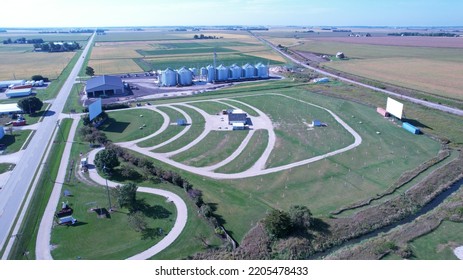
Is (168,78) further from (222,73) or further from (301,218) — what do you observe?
(301,218)

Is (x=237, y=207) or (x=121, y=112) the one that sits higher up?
(x=121, y=112)

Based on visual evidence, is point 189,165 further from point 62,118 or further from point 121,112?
point 62,118

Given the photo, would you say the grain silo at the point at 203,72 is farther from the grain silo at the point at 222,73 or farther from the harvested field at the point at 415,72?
the harvested field at the point at 415,72

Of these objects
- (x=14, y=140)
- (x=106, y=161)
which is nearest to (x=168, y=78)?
(x=14, y=140)

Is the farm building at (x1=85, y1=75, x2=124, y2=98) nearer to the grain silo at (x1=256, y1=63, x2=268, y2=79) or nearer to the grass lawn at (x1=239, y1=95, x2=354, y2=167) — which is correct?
the grass lawn at (x1=239, y1=95, x2=354, y2=167)

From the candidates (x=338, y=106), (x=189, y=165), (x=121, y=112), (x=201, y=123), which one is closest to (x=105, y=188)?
(x=189, y=165)
